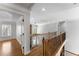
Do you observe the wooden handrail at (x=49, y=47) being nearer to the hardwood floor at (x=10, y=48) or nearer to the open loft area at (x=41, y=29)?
the open loft area at (x=41, y=29)

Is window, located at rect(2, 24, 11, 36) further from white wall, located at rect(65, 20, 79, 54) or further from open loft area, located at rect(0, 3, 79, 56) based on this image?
white wall, located at rect(65, 20, 79, 54)

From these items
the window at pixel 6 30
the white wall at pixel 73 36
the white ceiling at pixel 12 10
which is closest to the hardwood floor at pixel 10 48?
the window at pixel 6 30

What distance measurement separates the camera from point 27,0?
1.44m

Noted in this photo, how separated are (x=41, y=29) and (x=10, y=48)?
1.70 ft

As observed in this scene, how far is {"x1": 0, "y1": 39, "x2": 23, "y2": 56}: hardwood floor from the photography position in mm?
1378

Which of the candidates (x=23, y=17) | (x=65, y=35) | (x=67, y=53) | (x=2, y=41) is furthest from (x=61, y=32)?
(x=2, y=41)

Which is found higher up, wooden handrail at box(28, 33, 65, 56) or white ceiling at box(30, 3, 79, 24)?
white ceiling at box(30, 3, 79, 24)

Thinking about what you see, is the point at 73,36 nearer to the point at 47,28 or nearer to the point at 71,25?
the point at 71,25

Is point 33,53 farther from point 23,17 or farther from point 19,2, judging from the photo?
point 19,2

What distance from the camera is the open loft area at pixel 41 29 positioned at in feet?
4.64

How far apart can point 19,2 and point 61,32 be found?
76 cm

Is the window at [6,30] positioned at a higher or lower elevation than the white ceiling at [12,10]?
lower

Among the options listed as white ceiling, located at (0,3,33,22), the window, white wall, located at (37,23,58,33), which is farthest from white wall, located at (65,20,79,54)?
the window

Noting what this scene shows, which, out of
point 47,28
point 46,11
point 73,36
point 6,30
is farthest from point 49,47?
point 6,30
